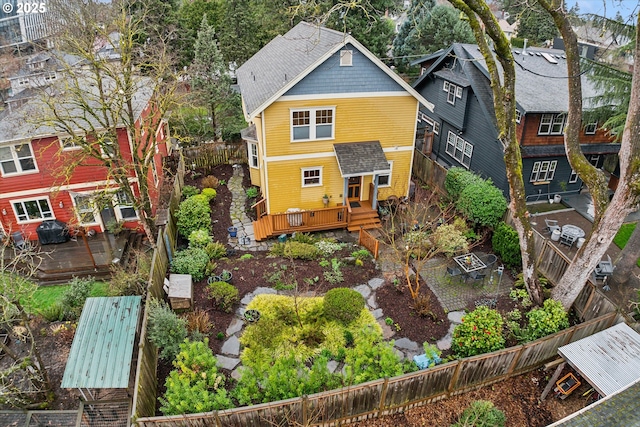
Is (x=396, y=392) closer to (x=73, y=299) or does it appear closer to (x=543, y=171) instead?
(x=73, y=299)

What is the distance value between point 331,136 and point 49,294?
44.2ft

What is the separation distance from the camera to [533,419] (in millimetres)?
10703

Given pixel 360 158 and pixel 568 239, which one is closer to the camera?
pixel 568 239

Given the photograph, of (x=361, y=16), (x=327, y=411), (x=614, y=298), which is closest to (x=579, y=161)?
(x=614, y=298)

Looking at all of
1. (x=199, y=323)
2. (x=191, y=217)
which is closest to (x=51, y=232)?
(x=191, y=217)

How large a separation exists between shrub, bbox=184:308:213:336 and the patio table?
919cm

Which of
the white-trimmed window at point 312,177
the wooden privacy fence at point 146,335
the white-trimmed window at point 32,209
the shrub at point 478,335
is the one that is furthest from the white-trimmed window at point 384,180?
the white-trimmed window at point 32,209

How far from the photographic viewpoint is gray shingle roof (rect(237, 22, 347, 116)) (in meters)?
18.2

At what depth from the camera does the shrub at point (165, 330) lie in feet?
36.5

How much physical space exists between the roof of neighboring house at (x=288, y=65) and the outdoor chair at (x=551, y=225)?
299 inches

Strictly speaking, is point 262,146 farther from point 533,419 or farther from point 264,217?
point 533,419

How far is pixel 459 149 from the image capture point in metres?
24.6

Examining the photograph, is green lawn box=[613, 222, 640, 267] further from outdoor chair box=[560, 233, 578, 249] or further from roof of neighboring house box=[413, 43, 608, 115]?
roof of neighboring house box=[413, 43, 608, 115]

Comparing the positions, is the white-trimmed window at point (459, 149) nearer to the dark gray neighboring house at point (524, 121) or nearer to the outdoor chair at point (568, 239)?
the dark gray neighboring house at point (524, 121)
